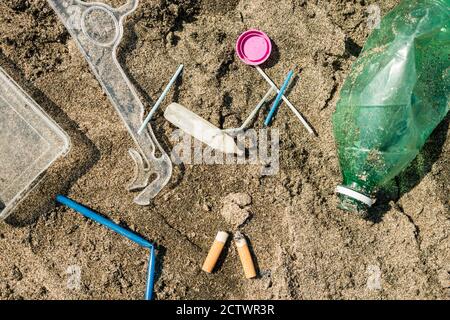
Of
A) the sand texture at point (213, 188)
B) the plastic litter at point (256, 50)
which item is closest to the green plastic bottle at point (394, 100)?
the sand texture at point (213, 188)

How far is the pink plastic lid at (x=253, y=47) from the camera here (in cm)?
262

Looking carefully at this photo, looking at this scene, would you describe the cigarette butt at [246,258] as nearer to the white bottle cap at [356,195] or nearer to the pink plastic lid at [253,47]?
the white bottle cap at [356,195]

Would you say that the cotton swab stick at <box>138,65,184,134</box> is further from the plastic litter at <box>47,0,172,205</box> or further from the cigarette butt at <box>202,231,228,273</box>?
the cigarette butt at <box>202,231,228,273</box>

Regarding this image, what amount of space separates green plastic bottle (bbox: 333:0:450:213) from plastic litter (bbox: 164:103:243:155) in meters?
0.52

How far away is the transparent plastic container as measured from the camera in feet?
8.30

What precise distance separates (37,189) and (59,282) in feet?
1.43

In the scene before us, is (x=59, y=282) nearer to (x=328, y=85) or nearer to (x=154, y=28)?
(x=154, y=28)

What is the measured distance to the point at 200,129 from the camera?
8.47 feet

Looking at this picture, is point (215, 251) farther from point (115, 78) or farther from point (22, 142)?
point (22, 142)

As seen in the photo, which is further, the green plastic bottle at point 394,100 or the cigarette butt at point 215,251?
the cigarette butt at point 215,251

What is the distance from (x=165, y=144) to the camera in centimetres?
259

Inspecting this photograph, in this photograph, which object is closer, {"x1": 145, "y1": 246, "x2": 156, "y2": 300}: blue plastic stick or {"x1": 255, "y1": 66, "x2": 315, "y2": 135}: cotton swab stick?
{"x1": 145, "y1": 246, "x2": 156, "y2": 300}: blue plastic stick

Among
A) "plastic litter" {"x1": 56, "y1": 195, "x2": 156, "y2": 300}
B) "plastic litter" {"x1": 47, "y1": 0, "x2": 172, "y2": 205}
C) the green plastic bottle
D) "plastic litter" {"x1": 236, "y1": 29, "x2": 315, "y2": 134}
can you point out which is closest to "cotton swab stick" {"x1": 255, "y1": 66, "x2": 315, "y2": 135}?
"plastic litter" {"x1": 236, "y1": 29, "x2": 315, "y2": 134}

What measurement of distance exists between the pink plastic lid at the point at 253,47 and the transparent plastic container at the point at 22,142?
920 millimetres
